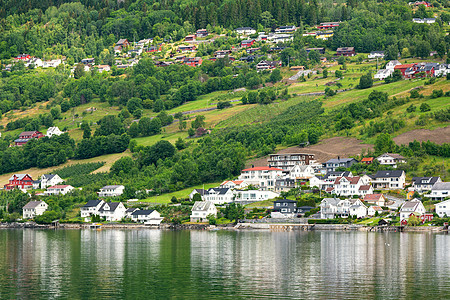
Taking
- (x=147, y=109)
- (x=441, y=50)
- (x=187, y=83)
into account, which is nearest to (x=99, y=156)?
(x=147, y=109)

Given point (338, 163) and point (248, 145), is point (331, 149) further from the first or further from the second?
point (248, 145)

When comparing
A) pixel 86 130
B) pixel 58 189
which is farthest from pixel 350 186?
pixel 86 130

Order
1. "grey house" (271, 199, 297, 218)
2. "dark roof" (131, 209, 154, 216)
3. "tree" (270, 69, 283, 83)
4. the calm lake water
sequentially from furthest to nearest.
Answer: "tree" (270, 69, 283, 83), "dark roof" (131, 209, 154, 216), "grey house" (271, 199, 297, 218), the calm lake water

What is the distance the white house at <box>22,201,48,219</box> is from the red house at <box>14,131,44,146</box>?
56855mm

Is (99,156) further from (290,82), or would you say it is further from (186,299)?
(186,299)

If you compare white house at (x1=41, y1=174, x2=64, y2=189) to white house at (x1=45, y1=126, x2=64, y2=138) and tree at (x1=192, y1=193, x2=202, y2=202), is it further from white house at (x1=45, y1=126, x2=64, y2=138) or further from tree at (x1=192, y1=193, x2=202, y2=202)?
tree at (x1=192, y1=193, x2=202, y2=202)

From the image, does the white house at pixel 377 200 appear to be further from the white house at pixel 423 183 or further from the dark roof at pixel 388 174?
the dark roof at pixel 388 174

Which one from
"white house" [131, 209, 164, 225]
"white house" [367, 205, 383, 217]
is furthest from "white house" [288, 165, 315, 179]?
"white house" [131, 209, 164, 225]

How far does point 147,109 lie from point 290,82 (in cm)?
4077

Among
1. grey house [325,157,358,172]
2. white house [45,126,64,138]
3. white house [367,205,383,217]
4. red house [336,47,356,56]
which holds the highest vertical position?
red house [336,47,356,56]

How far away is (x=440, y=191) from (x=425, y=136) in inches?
1006

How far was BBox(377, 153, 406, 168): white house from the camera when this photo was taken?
365 ft

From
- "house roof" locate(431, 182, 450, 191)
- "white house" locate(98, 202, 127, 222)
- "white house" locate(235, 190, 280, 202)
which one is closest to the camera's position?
"house roof" locate(431, 182, 450, 191)

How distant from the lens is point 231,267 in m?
54.2
